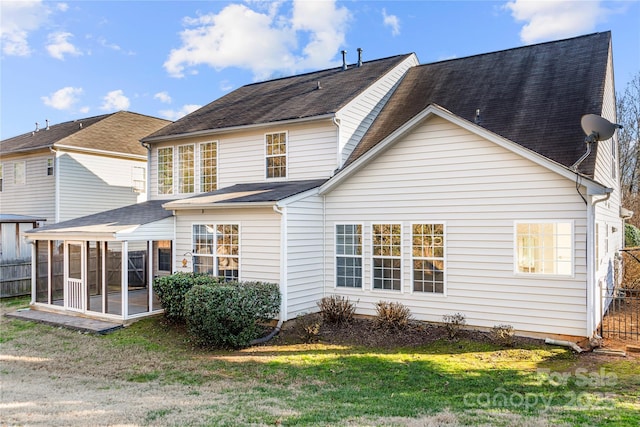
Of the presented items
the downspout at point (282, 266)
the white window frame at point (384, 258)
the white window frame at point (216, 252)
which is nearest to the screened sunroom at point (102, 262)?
the white window frame at point (216, 252)

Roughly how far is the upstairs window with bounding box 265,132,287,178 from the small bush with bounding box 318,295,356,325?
4.60m

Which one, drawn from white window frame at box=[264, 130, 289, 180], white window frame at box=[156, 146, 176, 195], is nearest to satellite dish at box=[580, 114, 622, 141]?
white window frame at box=[264, 130, 289, 180]

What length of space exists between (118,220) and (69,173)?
27.6ft

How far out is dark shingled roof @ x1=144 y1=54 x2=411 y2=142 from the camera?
1361cm

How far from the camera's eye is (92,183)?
66.0 ft

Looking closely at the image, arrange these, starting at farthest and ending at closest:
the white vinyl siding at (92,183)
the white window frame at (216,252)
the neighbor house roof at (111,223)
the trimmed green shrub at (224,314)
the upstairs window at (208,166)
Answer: the white vinyl siding at (92,183) < the upstairs window at (208,166) < the neighbor house roof at (111,223) < the white window frame at (216,252) < the trimmed green shrub at (224,314)

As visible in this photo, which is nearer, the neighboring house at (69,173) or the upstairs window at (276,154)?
the upstairs window at (276,154)

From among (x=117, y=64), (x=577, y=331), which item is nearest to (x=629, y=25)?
(x=577, y=331)

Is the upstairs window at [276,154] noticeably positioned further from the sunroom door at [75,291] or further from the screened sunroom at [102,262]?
the sunroom door at [75,291]

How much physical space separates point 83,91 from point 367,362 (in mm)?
31861

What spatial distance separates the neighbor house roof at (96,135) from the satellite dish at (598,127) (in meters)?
19.3

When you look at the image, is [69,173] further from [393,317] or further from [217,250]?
[393,317]

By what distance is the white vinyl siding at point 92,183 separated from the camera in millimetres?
19141

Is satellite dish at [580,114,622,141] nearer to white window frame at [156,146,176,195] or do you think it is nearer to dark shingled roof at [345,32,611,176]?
dark shingled roof at [345,32,611,176]
